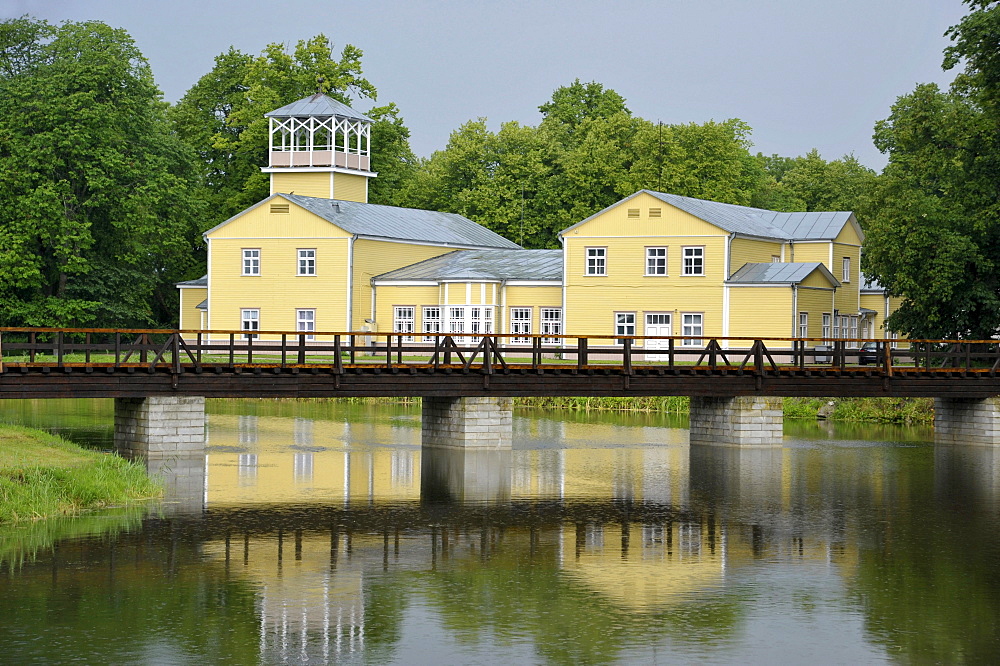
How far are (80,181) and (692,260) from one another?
93.3 ft

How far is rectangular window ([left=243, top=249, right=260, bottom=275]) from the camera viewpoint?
63125 millimetres

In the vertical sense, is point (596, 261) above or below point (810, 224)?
below

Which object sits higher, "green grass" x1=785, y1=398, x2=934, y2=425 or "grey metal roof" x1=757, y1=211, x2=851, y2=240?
"grey metal roof" x1=757, y1=211, x2=851, y2=240

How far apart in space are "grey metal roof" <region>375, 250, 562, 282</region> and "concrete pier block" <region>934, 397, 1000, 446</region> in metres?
22.3

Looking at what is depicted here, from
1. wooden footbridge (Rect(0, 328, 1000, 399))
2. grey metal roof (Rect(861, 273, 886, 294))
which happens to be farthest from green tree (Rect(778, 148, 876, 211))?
wooden footbridge (Rect(0, 328, 1000, 399))

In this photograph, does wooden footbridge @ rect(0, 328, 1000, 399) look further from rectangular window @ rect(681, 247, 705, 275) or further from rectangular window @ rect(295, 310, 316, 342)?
rectangular window @ rect(295, 310, 316, 342)

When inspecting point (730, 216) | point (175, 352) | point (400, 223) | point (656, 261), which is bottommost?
point (175, 352)

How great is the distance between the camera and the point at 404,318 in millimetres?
63219

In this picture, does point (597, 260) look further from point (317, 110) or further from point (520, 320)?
point (317, 110)

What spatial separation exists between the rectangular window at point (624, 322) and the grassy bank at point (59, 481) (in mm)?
33446

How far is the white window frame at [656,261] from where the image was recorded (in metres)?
58.9

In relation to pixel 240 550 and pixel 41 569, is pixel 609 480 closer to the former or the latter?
pixel 240 550

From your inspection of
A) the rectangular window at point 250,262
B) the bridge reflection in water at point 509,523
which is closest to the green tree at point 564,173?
the rectangular window at point 250,262

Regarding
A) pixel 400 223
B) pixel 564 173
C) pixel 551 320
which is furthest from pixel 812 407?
pixel 564 173
